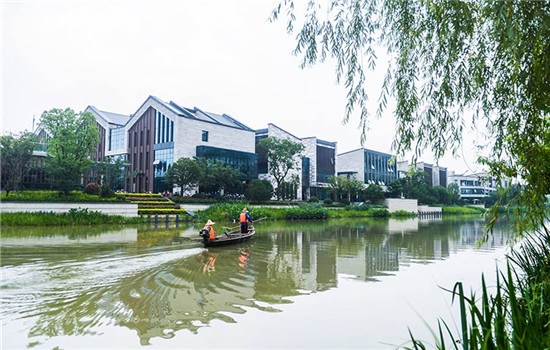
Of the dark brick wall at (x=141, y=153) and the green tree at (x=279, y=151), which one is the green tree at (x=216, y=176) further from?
the dark brick wall at (x=141, y=153)

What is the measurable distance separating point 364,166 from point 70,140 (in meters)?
42.0

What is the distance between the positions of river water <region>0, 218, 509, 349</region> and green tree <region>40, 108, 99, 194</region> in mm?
12049

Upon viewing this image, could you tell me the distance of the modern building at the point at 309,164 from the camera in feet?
151

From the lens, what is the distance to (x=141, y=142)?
39594 millimetres

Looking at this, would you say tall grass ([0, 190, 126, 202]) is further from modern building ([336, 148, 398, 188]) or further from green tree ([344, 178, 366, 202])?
modern building ([336, 148, 398, 188])

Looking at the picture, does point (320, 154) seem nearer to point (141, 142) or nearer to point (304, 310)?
point (141, 142)

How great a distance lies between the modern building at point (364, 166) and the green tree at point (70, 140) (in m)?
39.1

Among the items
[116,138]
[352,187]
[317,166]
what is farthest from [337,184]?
[116,138]

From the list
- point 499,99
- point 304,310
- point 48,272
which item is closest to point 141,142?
point 48,272

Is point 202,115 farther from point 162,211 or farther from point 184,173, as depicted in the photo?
point 162,211

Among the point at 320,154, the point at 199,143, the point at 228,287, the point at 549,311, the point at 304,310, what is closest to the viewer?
the point at 549,311

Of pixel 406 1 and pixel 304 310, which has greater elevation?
pixel 406 1

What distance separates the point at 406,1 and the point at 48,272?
8.84 metres

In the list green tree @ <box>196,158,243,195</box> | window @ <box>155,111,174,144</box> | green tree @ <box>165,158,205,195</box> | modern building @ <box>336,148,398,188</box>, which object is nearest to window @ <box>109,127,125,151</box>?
window @ <box>155,111,174,144</box>
